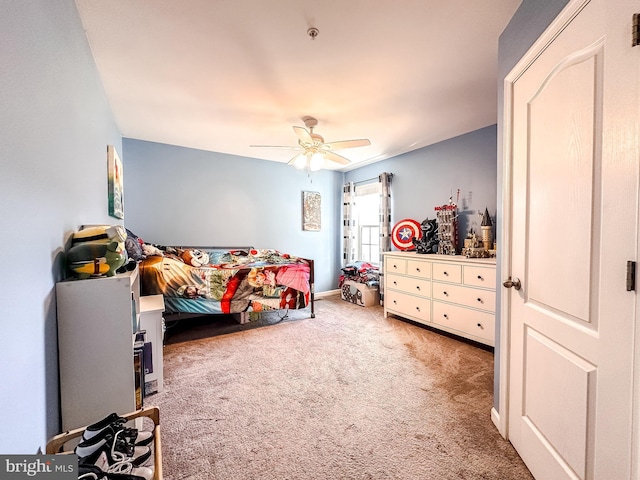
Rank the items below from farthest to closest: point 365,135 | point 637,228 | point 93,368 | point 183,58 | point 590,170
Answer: point 365,135 → point 183,58 → point 93,368 → point 590,170 → point 637,228

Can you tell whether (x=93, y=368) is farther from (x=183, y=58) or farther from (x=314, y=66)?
(x=314, y=66)

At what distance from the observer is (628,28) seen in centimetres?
78

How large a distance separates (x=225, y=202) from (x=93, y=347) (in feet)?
11.3

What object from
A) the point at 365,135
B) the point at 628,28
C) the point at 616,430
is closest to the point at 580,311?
the point at 616,430

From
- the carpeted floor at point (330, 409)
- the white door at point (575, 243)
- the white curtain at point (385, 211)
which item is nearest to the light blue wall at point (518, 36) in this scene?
the white door at point (575, 243)

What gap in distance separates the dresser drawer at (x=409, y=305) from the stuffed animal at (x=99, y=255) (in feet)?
9.99

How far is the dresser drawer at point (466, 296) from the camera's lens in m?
2.59

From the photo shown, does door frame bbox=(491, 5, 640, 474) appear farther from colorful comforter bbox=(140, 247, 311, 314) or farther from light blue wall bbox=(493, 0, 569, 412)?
colorful comforter bbox=(140, 247, 311, 314)

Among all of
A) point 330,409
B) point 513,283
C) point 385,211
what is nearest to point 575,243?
point 513,283

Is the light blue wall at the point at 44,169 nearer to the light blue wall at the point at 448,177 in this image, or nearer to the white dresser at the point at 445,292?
the light blue wall at the point at 448,177

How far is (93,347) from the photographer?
107 cm

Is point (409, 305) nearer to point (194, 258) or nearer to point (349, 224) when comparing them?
point (349, 224)

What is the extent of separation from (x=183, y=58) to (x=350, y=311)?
352 centimetres

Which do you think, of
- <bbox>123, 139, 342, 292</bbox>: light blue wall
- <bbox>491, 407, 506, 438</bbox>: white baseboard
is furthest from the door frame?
<bbox>123, 139, 342, 292</bbox>: light blue wall
